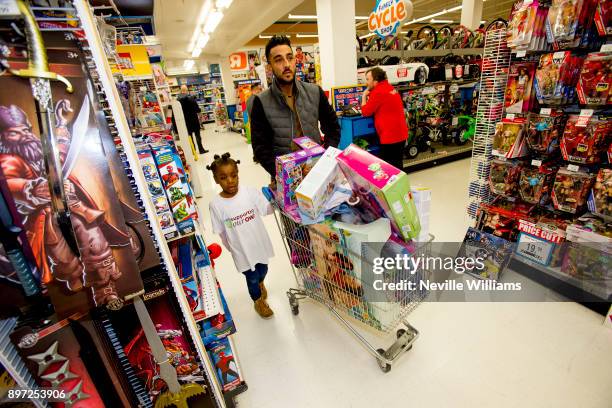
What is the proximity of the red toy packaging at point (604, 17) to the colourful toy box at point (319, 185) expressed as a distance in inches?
70.5

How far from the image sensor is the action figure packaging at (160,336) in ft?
3.79

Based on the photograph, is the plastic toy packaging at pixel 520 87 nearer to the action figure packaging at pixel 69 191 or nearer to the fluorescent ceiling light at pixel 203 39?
the action figure packaging at pixel 69 191

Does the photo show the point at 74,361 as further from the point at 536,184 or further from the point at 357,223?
the point at 536,184

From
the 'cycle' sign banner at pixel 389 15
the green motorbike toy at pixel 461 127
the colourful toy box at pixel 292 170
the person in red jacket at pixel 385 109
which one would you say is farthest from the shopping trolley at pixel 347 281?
the green motorbike toy at pixel 461 127

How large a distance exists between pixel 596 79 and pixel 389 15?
3205mm

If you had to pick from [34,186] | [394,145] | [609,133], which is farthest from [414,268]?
[394,145]

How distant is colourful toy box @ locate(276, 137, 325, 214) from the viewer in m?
1.54

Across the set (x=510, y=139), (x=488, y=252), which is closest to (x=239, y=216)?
(x=488, y=252)

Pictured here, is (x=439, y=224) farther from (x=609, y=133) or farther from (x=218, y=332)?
(x=218, y=332)

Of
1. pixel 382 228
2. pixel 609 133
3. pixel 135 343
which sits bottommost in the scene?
pixel 135 343

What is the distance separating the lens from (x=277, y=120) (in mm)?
2146

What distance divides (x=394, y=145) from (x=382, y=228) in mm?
3234

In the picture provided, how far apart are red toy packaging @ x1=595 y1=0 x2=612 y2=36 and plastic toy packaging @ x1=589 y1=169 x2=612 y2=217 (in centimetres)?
84

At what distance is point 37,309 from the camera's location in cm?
82
